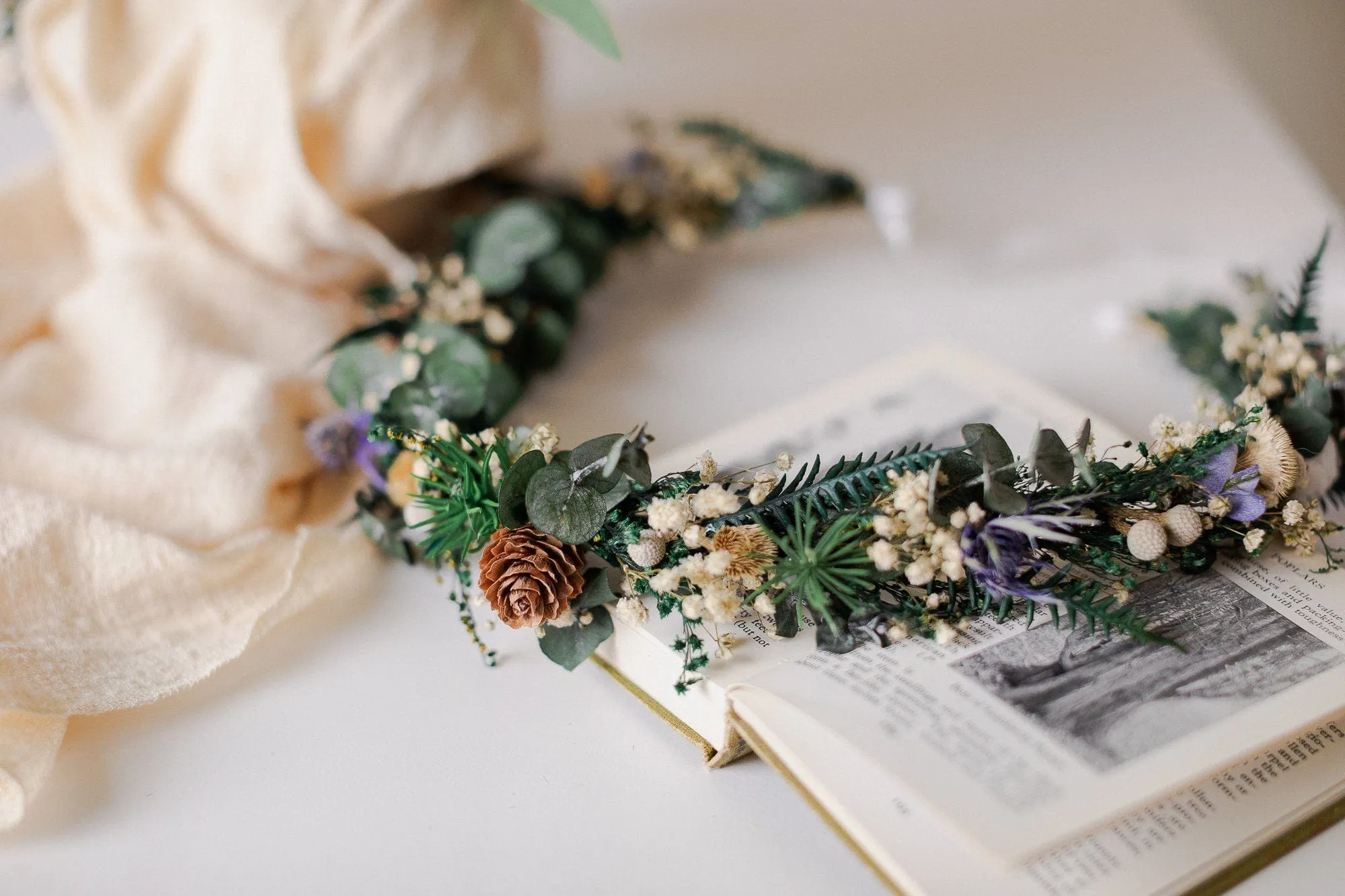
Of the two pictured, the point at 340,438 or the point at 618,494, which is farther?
the point at 340,438

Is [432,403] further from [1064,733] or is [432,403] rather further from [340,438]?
[1064,733]

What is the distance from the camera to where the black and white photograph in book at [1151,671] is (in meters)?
0.53

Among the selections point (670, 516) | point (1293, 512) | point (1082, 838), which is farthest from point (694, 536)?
point (1293, 512)

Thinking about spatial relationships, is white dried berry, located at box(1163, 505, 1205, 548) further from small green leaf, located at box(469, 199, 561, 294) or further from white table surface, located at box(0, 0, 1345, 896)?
small green leaf, located at box(469, 199, 561, 294)

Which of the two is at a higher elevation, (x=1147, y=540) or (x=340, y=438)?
(x=1147, y=540)

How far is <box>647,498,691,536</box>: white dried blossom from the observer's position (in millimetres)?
568

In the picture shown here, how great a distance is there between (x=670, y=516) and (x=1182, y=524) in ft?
0.91

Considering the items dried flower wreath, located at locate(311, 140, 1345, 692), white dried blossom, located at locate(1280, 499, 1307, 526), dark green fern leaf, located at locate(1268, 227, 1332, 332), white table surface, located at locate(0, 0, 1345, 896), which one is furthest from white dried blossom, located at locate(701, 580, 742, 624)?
dark green fern leaf, located at locate(1268, 227, 1332, 332)

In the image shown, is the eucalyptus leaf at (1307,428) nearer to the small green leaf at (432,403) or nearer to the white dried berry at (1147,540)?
the white dried berry at (1147,540)

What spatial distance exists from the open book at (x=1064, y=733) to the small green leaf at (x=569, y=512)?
0.07 metres

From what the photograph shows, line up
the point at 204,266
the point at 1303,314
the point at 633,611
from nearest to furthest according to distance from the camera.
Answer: the point at 633,611, the point at 1303,314, the point at 204,266

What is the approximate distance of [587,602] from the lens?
609mm

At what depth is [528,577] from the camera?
59 cm

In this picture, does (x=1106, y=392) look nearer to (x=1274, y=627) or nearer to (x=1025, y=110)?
(x=1274, y=627)
